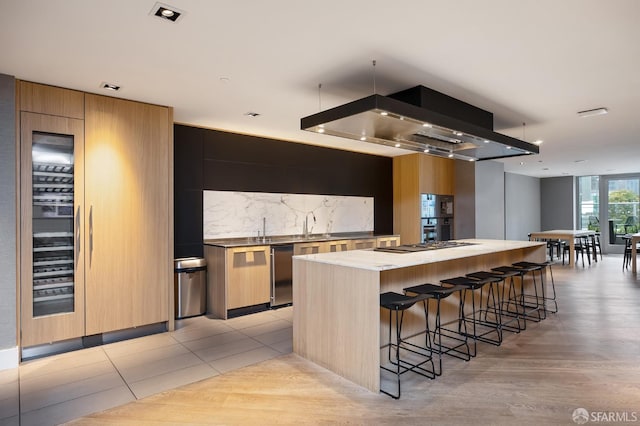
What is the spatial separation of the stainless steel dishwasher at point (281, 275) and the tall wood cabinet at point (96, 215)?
142 centimetres

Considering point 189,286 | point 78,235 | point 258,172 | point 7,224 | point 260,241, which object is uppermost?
point 258,172

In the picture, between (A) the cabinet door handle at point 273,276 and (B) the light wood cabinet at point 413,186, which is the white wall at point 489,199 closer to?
(B) the light wood cabinet at point 413,186

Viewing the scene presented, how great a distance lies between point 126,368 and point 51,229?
4.94 ft

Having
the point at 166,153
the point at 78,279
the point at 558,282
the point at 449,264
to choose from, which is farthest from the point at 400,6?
the point at 558,282

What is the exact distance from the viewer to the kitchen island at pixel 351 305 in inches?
104

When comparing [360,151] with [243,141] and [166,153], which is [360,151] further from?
[166,153]

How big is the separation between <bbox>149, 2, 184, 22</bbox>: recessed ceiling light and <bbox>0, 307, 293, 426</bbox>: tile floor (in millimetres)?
2516

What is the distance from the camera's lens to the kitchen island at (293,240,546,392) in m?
2.65

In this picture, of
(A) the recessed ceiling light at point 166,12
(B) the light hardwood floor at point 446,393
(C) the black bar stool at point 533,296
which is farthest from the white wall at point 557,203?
(A) the recessed ceiling light at point 166,12

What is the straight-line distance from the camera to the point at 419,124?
10.3 feet

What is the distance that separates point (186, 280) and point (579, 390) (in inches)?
159

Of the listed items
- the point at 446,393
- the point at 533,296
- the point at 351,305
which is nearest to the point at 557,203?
the point at 533,296

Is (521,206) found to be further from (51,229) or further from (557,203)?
(51,229)

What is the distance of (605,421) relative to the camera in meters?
2.25
